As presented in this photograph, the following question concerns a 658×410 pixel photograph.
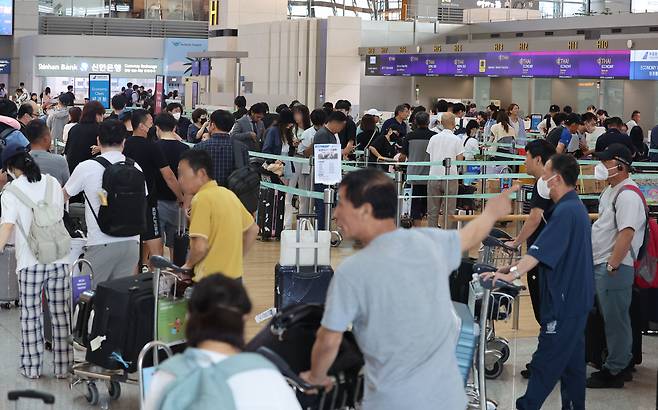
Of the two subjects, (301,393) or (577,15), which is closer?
(301,393)

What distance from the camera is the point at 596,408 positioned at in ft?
22.6

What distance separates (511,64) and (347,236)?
21.6 m

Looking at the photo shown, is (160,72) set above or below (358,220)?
above

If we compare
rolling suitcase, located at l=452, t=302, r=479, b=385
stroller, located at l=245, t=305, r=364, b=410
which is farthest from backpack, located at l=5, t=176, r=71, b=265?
stroller, located at l=245, t=305, r=364, b=410

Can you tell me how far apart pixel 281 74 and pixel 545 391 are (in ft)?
90.4

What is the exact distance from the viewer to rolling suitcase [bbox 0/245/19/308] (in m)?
9.42

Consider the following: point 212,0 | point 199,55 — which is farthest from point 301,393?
point 212,0

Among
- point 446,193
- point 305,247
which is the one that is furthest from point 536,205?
point 446,193

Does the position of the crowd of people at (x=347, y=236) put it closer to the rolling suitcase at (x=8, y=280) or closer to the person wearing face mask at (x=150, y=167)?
the person wearing face mask at (x=150, y=167)

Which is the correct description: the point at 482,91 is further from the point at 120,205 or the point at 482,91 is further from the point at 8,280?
the point at 120,205

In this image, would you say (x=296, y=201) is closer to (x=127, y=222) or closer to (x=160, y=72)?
(x=127, y=222)

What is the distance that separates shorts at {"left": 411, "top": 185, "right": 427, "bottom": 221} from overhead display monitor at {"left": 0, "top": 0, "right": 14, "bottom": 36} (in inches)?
1305

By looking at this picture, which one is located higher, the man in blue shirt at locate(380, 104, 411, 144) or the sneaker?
the man in blue shirt at locate(380, 104, 411, 144)

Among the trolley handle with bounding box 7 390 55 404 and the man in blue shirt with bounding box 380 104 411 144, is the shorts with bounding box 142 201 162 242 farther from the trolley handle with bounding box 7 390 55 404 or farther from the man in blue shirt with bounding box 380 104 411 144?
the man in blue shirt with bounding box 380 104 411 144
